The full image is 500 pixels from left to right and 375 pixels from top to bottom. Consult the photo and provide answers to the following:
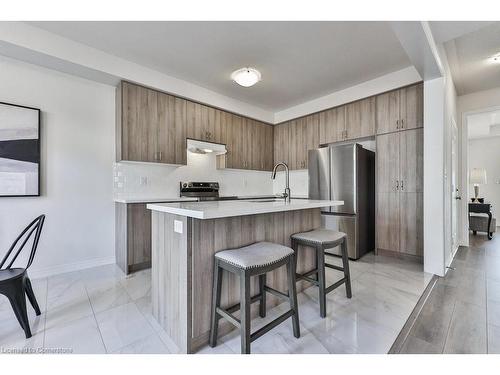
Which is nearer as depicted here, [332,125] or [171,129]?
[171,129]

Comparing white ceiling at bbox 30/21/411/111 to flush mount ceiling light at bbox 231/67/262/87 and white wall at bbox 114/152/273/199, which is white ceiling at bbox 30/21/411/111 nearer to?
flush mount ceiling light at bbox 231/67/262/87

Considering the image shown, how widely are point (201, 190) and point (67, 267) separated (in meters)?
2.01

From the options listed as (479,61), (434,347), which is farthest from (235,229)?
(479,61)

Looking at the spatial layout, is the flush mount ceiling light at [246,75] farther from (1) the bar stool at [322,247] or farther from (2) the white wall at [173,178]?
(1) the bar stool at [322,247]

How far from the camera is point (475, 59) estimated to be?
2.86 meters

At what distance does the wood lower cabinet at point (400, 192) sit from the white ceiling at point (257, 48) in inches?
39.8

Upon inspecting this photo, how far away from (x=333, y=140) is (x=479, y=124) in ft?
13.2

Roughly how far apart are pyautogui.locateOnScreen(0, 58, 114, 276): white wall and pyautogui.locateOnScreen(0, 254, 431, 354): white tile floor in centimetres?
44

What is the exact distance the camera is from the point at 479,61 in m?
2.89

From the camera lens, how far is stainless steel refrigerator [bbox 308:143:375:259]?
3.23 m

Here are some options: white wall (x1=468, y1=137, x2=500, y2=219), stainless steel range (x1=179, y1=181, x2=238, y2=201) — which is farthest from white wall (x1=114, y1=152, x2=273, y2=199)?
white wall (x1=468, y1=137, x2=500, y2=219)

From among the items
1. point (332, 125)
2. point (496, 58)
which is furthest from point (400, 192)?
point (496, 58)

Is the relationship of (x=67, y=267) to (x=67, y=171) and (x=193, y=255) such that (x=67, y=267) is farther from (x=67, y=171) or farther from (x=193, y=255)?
(x=193, y=255)
